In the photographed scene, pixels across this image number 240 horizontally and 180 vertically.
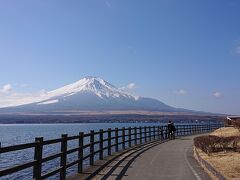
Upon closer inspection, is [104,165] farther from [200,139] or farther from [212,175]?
[200,139]

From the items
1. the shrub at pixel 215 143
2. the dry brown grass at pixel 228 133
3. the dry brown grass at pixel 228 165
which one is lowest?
the dry brown grass at pixel 228 165

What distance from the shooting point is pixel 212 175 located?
1344 centimetres

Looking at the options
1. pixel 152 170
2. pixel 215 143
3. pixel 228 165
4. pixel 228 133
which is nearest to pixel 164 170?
pixel 152 170

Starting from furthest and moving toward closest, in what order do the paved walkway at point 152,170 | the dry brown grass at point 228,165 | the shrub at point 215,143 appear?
the shrub at point 215,143 → the paved walkway at point 152,170 → the dry brown grass at point 228,165

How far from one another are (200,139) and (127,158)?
150 inches

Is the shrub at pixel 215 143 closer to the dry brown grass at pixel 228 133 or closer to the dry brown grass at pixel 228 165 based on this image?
the dry brown grass at pixel 228 165

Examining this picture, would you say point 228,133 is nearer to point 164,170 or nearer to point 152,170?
point 164,170

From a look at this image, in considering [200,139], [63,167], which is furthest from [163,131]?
[63,167]

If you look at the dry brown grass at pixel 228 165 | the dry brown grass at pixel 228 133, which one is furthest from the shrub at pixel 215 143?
the dry brown grass at pixel 228 133

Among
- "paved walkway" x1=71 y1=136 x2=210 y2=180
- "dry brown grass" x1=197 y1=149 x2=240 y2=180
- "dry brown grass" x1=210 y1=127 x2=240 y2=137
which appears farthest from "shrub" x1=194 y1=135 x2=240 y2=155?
"dry brown grass" x1=210 y1=127 x2=240 y2=137

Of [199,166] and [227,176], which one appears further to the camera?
[199,166]

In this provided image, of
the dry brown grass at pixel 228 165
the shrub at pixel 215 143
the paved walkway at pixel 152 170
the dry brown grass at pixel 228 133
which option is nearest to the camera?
the dry brown grass at pixel 228 165

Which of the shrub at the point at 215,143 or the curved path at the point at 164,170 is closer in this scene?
the curved path at the point at 164,170

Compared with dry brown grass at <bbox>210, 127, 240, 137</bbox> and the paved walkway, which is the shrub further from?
dry brown grass at <bbox>210, 127, 240, 137</bbox>
